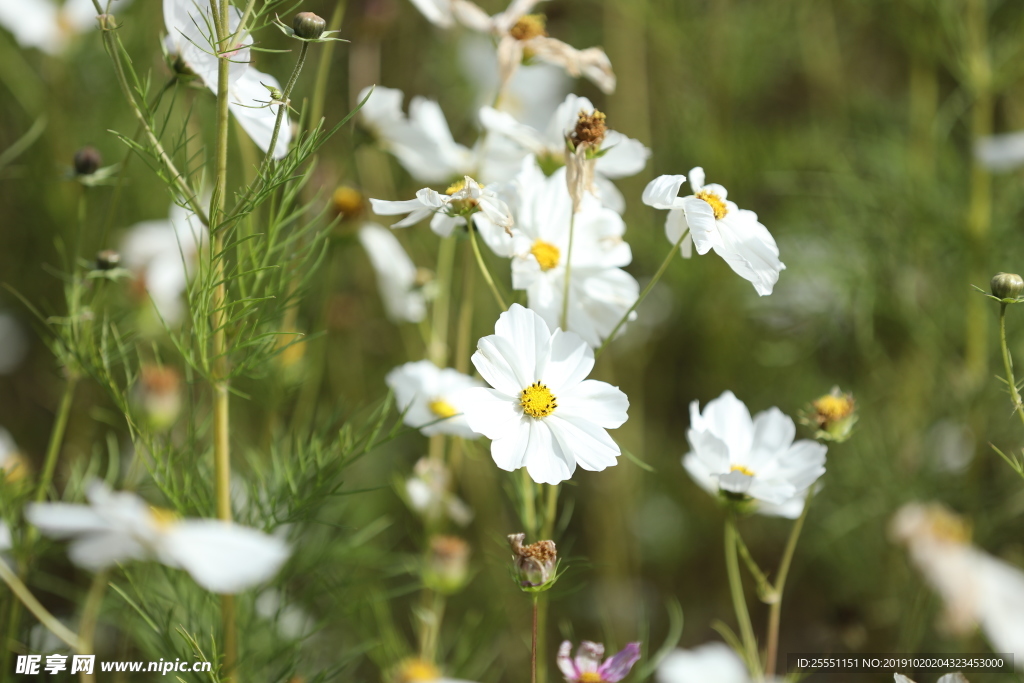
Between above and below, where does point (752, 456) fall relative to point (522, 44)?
below

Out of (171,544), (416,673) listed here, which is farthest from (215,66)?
(416,673)

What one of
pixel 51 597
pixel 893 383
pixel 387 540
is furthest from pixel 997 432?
pixel 51 597

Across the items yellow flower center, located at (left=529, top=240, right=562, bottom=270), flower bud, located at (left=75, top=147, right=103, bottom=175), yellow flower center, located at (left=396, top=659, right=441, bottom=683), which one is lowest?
yellow flower center, located at (left=396, top=659, right=441, bottom=683)

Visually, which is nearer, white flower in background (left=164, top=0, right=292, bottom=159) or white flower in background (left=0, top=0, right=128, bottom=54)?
white flower in background (left=164, top=0, right=292, bottom=159)

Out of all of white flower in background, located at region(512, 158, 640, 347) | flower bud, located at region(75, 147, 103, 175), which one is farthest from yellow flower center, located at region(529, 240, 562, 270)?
flower bud, located at region(75, 147, 103, 175)

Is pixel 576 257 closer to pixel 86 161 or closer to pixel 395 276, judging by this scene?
pixel 395 276

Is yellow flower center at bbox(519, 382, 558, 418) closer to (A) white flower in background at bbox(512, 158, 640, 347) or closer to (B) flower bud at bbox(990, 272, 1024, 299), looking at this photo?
(A) white flower in background at bbox(512, 158, 640, 347)

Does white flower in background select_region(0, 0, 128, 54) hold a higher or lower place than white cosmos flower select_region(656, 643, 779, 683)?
higher
